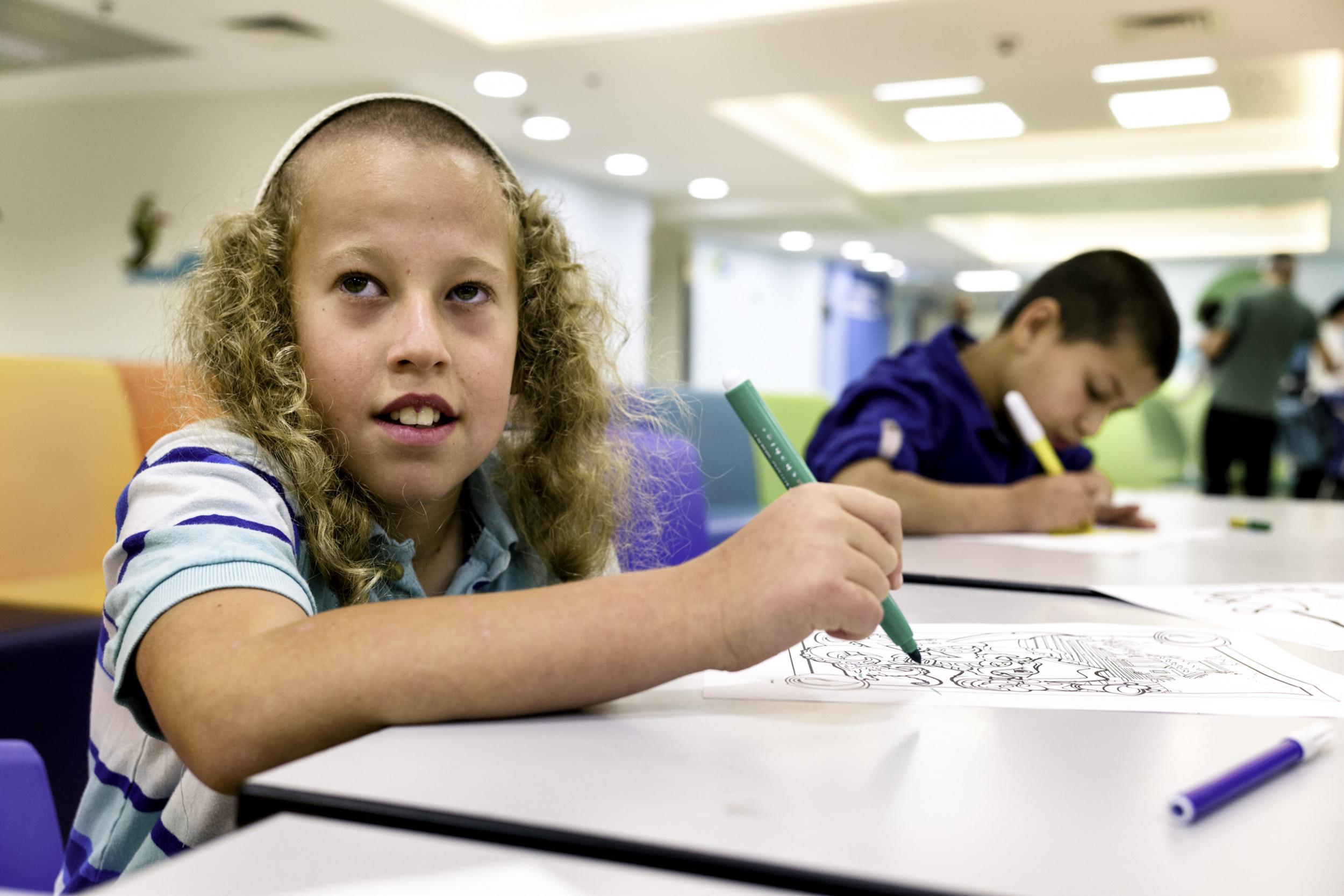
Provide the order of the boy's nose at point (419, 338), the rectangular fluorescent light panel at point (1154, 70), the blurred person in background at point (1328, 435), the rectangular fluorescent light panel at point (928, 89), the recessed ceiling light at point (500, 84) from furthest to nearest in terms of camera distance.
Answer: the blurred person in background at point (1328, 435) < the rectangular fluorescent light panel at point (928, 89) < the recessed ceiling light at point (500, 84) < the rectangular fluorescent light panel at point (1154, 70) < the boy's nose at point (419, 338)

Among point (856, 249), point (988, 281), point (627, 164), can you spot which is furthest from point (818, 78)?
point (988, 281)

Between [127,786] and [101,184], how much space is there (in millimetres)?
5990

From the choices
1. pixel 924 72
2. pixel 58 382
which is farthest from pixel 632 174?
pixel 58 382

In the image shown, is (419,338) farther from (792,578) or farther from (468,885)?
(468,885)

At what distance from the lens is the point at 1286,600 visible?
0.86 metres

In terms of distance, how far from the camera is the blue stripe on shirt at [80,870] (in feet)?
1.94

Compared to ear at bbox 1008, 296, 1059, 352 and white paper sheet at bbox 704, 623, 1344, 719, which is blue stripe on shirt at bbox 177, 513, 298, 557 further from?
ear at bbox 1008, 296, 1059, 352

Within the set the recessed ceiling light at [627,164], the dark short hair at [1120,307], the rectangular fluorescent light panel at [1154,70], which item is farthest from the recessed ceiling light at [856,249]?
the dark short hair at [1120,307]

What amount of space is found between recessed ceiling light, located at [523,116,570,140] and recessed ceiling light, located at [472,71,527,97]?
442 mm

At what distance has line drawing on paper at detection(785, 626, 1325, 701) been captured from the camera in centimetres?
54

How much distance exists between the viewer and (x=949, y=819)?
0.34m

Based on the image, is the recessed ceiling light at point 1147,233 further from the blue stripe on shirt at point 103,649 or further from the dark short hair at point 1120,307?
the blue stripe on shirt at point 103,649

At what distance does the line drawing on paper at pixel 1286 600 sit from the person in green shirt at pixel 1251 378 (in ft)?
16.4

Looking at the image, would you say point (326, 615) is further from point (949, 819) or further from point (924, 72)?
point (924, 72)
